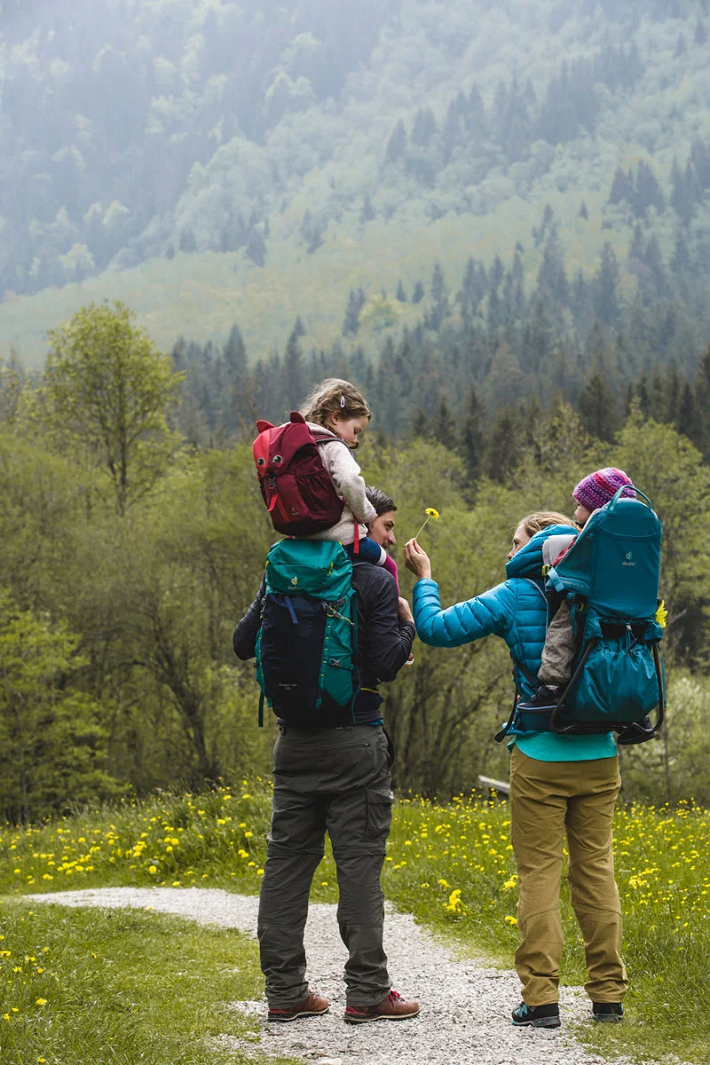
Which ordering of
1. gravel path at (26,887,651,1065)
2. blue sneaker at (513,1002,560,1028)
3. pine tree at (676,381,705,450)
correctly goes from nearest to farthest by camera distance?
gravel path at (26,887,651,1065) < blue sneaker at (513,1002,560,1028) < pine tree at (676,381,705,450)

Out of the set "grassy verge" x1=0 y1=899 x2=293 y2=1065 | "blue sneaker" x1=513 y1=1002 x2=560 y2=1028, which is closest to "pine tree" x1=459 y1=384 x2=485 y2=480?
"grassy verge" x1=0 y1=899 x2=293 y2=1065

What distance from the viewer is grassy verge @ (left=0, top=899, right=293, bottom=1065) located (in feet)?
13.9

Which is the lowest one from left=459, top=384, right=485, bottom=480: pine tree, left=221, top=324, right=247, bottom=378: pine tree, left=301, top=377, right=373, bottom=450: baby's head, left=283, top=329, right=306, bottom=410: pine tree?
left=301, top=377, right=373, bottom=450: baby's head

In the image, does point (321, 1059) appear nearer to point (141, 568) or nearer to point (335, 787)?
point (335, 787)

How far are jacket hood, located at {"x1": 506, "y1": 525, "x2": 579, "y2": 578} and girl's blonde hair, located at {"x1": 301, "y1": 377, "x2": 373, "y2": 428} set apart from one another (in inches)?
40.4

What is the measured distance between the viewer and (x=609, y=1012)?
4.82 m

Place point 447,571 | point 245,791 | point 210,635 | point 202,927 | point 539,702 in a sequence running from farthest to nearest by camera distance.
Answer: point 210,635 < point 447,571 < point 245,791 < point 202,927 < point 539,702

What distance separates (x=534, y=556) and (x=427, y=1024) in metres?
2.25

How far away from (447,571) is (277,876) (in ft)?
69.4

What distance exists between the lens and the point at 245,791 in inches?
444

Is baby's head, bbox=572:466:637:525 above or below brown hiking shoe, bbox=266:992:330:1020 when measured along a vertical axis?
above

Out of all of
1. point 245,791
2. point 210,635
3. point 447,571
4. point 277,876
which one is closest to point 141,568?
point 210,635

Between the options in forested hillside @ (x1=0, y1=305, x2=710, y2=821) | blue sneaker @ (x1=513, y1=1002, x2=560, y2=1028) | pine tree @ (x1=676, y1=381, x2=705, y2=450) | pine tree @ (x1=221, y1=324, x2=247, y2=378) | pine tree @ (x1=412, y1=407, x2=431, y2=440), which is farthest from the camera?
pine tree @ (x1=221, y1=324, x2=247, y2=378)

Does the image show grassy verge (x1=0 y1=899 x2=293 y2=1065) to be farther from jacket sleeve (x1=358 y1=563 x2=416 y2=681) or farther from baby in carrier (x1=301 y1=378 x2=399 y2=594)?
baby in carrier (x1=301 y1=378 x2=399 y2=594)
